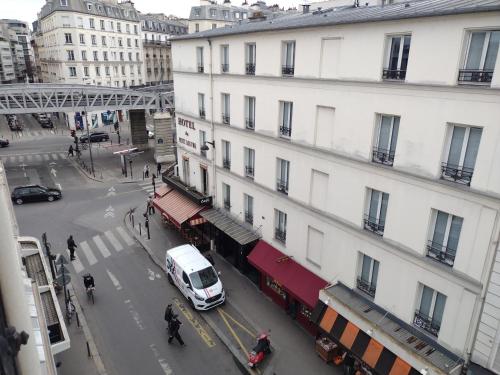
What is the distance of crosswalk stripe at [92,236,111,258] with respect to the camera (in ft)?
80.8

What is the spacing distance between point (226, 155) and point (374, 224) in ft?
36.1

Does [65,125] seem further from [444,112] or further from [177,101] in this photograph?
[444,112]

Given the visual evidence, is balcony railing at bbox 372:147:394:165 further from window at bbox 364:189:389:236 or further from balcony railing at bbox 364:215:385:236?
balcony railing at bbox 364:215:385:236

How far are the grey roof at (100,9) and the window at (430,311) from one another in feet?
209

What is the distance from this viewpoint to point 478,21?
10.1 meters

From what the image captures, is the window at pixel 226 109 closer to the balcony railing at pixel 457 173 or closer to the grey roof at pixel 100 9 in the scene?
the balcony railing at pixel 457 173

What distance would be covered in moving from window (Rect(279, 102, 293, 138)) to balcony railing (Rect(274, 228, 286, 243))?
490 centimetres

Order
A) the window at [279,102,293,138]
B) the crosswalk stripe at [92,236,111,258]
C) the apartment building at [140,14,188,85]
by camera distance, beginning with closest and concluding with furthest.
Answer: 1. the window at [279,102,293,138]
2. the crosswalk stripe at [92,236,111,258]
3. the apartment building at [140,14,188,85]

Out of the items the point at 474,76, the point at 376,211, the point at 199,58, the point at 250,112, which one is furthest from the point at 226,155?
the point at 474,76

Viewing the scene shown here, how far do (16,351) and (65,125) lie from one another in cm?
7190

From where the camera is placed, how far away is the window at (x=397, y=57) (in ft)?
40.1

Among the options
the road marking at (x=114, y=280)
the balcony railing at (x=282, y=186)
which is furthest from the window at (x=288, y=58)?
the road marking at (x=114, y=280)

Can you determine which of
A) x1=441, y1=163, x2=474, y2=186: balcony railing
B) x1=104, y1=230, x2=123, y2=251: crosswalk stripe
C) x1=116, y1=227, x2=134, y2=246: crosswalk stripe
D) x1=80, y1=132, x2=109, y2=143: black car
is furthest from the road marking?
x1=80, y1=132, x2=109, y2=143: black car

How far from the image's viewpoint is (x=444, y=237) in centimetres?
1209
